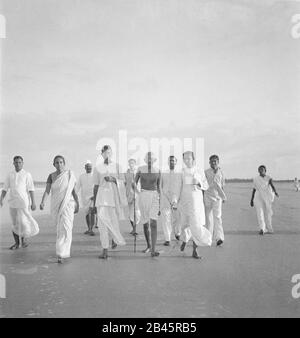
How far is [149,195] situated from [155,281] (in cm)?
258

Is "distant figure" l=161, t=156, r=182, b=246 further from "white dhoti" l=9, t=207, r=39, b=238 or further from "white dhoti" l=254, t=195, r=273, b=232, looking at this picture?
"white dhoti" l=9, t=207, r=39, b=238

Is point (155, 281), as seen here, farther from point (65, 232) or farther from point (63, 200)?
point (63, 200)

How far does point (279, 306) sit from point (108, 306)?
6.96ft

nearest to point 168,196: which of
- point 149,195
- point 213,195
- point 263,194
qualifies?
point 213,195

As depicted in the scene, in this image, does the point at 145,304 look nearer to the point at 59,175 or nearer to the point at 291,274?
the point at 291,274

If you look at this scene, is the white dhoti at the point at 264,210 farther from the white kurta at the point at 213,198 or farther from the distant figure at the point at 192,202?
the distant figure at the point at 192,202

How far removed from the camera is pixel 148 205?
831 centimetres

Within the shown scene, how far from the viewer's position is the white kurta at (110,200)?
26.8 feet

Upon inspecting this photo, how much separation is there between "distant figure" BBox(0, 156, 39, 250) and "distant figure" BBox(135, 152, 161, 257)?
2677 millimetres

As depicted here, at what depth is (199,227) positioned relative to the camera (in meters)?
8.02

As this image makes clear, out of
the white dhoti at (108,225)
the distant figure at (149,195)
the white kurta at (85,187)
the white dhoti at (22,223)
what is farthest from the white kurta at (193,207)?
the white kurta at (85,187)

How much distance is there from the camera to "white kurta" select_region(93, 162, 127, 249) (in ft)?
26.8

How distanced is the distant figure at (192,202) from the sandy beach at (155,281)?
44cm
